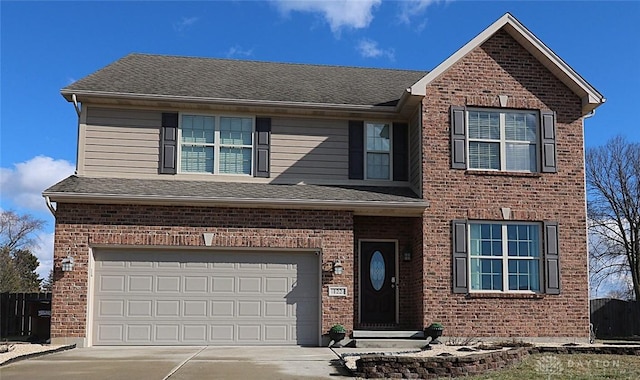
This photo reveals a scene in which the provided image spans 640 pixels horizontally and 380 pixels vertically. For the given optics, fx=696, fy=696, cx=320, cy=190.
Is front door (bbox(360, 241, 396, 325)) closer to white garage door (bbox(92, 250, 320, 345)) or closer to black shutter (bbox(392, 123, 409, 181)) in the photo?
white garage door (bbox(92, 250, 320, 345))

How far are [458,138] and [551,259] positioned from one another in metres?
3.42

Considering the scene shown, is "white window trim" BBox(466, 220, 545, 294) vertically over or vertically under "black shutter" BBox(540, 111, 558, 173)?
under

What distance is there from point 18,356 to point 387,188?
8658 mm

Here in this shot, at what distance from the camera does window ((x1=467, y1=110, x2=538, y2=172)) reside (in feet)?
52.4

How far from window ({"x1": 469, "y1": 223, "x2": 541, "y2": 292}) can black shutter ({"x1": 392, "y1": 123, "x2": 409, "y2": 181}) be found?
2160 millimetres

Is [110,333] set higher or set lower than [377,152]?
lower

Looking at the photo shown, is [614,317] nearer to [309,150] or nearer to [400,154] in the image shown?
[400,154]

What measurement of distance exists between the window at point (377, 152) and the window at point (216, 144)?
283 cm

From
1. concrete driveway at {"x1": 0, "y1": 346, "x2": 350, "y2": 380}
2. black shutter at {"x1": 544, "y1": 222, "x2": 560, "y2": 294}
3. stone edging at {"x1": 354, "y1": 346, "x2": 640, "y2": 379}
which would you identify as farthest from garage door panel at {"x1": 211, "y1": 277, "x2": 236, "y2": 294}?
black shutter at {"x1": 544, "y1": 222, "x2": 560, "y2": 294}

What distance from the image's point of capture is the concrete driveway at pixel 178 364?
991 cm

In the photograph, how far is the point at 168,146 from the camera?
15953 millimetres

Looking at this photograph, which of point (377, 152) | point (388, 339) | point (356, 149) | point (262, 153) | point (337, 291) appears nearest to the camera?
point (388, 339)

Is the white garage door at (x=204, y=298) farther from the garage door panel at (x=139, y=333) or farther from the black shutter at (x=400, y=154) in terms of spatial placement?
the black shutter at (x=400, y=154)

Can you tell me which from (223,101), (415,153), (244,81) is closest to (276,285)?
(223,101)
